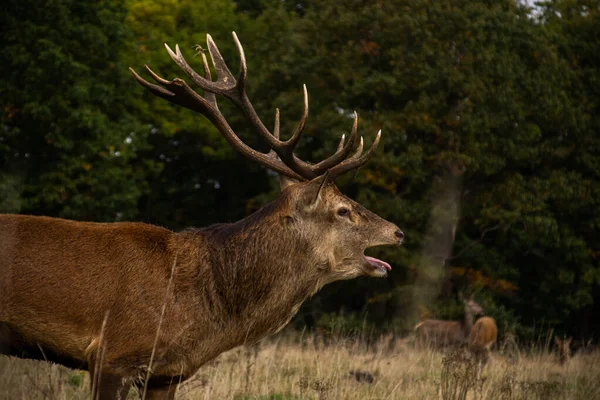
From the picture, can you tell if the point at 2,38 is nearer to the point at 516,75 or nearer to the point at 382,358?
the point at 516,75

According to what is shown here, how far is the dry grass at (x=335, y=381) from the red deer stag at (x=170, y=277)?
17.7 inches

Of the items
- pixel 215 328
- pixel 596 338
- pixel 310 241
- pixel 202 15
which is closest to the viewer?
pixel 215 328

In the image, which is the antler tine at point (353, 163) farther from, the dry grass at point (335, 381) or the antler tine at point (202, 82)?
the dry grass at point (335, 381)

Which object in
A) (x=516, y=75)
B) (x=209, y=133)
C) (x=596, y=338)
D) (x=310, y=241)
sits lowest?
(x=596, y=338)

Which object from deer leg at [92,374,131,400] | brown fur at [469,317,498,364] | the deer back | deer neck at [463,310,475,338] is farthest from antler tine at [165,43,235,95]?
deer neck at [463,310,475,338]

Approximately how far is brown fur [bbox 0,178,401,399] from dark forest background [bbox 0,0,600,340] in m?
16.2

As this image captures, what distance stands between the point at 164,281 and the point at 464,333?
44.2 ft

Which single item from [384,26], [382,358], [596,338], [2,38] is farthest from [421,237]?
[382,358]

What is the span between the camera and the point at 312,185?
6305 millimetres

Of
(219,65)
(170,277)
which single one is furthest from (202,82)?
(170,277)

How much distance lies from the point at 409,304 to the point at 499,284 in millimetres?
3446

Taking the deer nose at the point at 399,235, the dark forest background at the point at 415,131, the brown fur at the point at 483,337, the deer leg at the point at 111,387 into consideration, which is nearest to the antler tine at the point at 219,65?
the deer nose at the point at 399,235

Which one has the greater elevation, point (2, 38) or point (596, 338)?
→ point (2, 38)

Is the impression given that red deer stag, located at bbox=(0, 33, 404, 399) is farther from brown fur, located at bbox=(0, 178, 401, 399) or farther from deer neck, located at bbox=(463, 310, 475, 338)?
deer neck, located at bbox=(463, 310, 475, 338)
